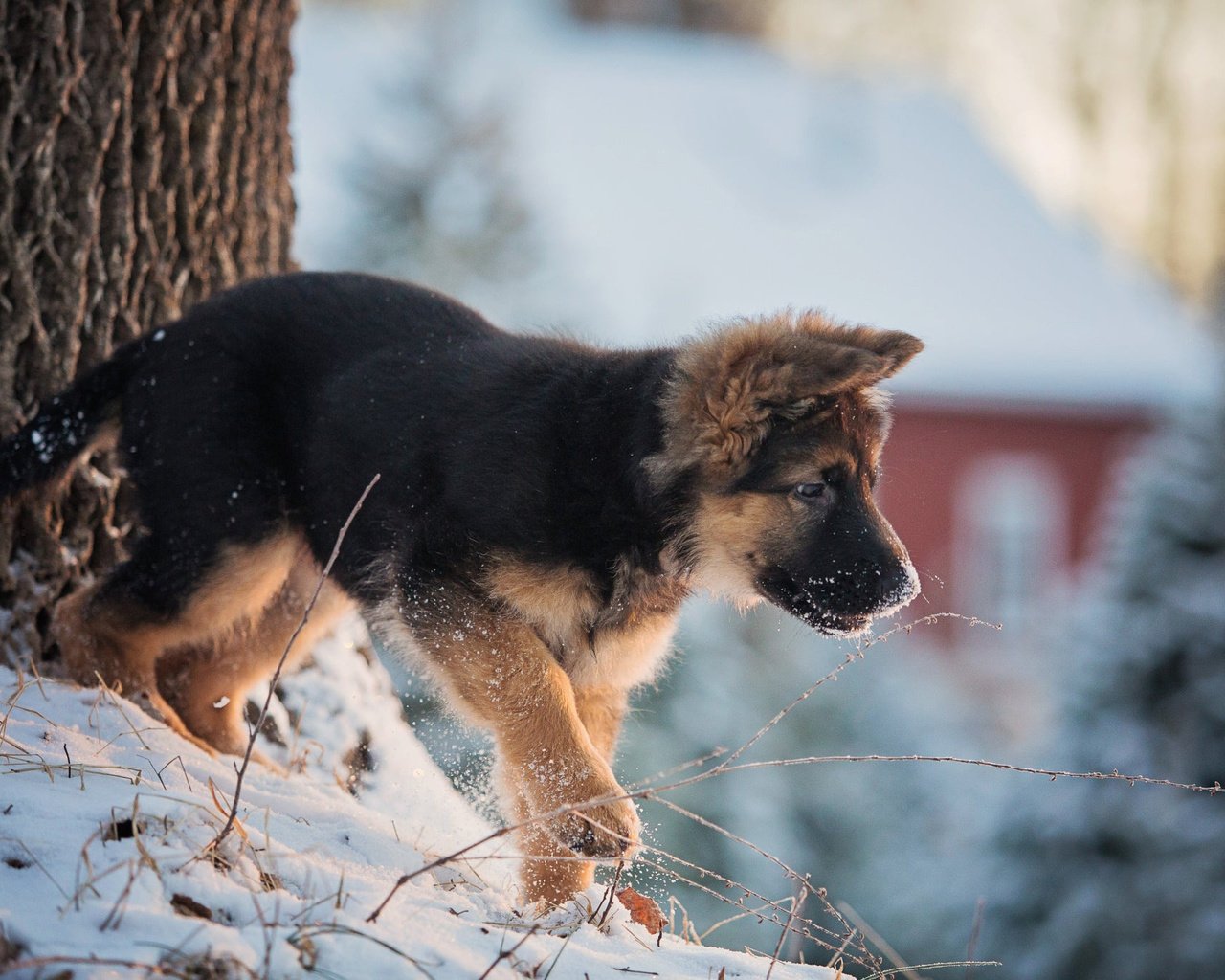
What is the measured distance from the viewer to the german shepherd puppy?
4.16 metres

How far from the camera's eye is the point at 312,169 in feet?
66.6

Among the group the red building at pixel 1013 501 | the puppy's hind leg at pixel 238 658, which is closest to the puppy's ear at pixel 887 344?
the puppy's hind leg at pixel 238 658

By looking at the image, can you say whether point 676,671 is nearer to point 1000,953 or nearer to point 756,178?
point 1000,953

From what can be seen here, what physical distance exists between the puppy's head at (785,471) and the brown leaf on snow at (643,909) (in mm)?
1051

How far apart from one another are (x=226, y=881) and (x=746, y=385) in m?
2.16

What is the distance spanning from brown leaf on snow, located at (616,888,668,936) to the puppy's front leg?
183 millimetres

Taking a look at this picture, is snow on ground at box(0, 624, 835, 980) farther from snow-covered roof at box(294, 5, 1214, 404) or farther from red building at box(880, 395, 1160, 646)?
red building at box(880, 395, 1160, 646)

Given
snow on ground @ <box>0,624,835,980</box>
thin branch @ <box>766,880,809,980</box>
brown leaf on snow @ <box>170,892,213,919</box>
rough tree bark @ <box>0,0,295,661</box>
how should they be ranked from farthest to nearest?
rough tree bark @ <box>0,0,295,661</box>, thin branch @ <box>766,880,809,980</box>, brown leaf on snow @ <box>170,892,213,919</box>, snow on ground @ <box>0,624,835,980</box>

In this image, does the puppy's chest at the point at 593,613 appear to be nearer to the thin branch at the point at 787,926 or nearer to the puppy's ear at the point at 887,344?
the puppy's ear at the point at 887,344

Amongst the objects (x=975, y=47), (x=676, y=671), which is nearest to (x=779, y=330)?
(x=676, y=671)

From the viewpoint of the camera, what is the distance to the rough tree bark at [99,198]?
491 centimetres

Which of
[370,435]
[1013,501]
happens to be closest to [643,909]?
[370,435]

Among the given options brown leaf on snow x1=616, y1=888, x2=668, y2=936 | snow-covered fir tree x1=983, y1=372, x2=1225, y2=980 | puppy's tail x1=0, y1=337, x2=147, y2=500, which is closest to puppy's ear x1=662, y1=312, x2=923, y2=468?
brown leaf on snow x1=616, y1=888, x2=668, y2=936

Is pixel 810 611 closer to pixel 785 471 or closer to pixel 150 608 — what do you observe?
pixel 785 471
